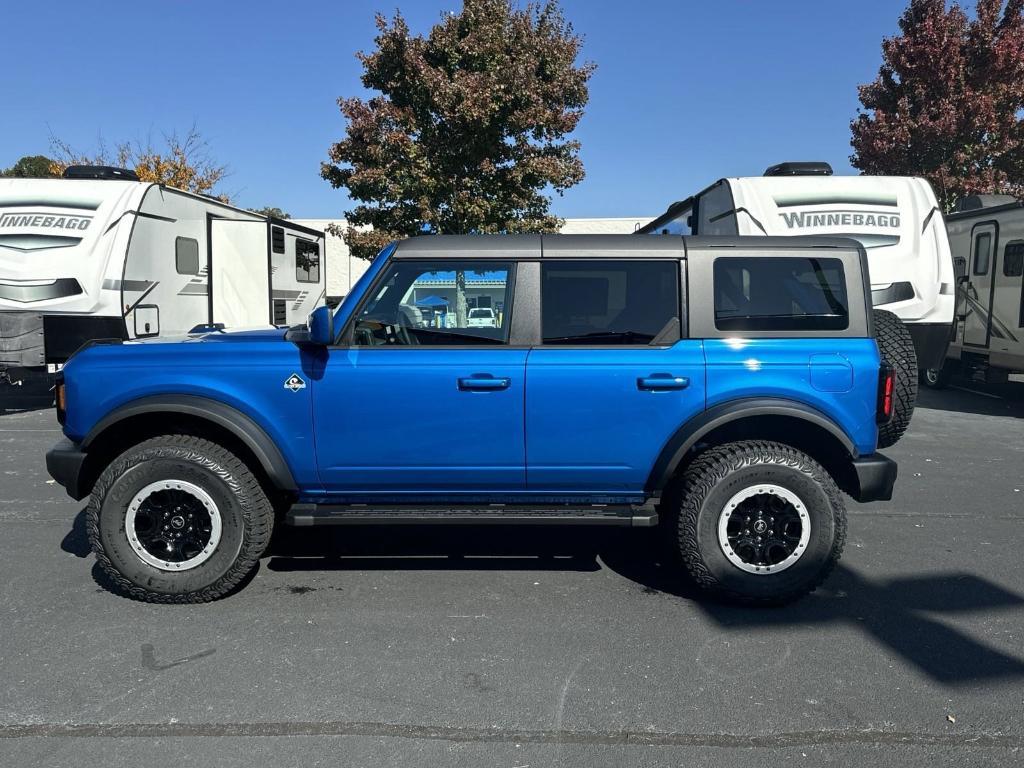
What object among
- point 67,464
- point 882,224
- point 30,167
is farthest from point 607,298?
point 30,167

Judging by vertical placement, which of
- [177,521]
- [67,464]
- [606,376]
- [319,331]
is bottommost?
[177,521]

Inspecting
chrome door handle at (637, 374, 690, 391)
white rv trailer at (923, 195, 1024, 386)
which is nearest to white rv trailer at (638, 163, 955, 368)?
white rv trailer at (923, 195, 1024, 386)

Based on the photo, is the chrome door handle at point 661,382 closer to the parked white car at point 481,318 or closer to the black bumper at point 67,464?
the parked white car at point 481,318

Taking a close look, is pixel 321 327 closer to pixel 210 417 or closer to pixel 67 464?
pixel 210 417

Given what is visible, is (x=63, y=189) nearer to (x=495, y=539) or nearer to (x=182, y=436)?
(x=182, y=436)

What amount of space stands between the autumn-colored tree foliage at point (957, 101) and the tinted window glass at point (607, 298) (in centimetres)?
1743

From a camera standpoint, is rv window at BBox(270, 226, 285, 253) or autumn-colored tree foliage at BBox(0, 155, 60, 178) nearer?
rv window at BBox(270, 226, 285, 253)

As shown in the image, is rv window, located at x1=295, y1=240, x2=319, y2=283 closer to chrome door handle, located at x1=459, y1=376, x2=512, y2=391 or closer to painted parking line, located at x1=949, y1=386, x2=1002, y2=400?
chrome door handle, located at x1=459, y1=376, x2=512, y2=391

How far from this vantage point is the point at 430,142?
15.2 metres

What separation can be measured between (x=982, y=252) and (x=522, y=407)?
1100cm

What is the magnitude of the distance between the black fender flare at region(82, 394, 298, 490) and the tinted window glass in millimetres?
1571

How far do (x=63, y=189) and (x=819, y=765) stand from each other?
10.3 m

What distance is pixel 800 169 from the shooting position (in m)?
9.55

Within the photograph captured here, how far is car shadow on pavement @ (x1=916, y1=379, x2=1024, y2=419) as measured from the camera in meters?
11.3
